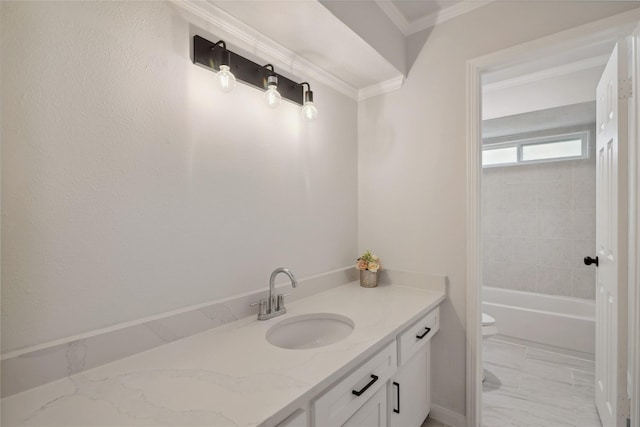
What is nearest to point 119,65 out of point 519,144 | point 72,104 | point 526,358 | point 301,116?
point 72,104

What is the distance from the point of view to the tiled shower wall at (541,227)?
9.68 ft

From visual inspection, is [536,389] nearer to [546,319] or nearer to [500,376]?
[500,376]

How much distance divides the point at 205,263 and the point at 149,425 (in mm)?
618

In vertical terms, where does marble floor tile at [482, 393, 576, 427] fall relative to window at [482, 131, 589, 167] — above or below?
below

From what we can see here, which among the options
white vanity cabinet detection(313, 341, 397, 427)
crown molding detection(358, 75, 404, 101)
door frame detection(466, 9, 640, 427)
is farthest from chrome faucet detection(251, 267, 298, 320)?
crown molding detection(358, 75, 404, 101)

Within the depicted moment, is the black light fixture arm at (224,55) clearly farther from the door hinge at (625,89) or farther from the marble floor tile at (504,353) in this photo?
the marble floor tile at (504,353)

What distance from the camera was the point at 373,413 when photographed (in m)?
1.12

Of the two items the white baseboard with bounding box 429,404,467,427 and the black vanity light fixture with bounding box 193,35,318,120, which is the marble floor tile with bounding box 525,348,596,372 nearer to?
the white baseboard with bounding box 429,404,467,427

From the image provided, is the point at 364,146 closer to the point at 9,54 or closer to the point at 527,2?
the point at 527,2

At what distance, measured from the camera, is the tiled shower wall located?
9.68 ft

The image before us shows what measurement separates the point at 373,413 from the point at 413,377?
0.44m

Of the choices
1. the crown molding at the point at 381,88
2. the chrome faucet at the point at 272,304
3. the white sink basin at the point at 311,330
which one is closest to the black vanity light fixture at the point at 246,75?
the crown molding at the point at 381,88

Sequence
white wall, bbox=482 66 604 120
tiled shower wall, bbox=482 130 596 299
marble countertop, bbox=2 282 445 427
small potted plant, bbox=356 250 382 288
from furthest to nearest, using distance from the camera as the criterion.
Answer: tiled shower wall, bbox=482 130 596 299
white wall, bbox=482 66 604 120
small potted plant, bbox=356 250 382 288
marble countertop, bbox=2 282 445 427

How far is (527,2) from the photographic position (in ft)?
4.80
